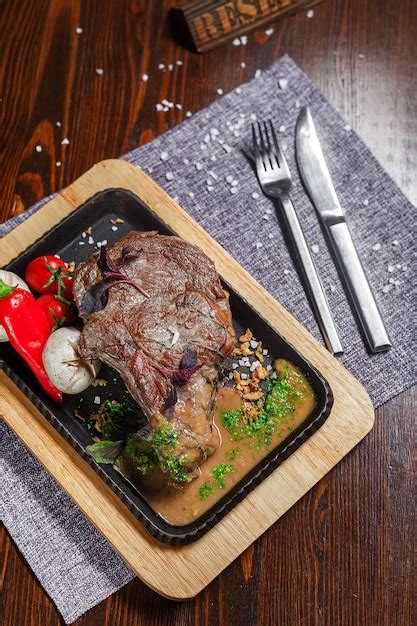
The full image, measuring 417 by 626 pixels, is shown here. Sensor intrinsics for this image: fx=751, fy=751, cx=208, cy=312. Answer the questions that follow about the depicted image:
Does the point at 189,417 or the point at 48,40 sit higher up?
the point at 48,40

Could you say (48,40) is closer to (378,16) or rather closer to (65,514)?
(378,16)

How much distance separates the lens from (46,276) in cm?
359

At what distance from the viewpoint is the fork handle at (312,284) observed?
3.71 meters

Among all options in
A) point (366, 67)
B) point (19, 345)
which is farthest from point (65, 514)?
point (366, 67)

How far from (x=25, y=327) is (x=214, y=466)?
3.53ft

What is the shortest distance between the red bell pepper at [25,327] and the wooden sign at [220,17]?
1.82 metres

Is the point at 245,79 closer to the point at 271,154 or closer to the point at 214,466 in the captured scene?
the point at 271,154

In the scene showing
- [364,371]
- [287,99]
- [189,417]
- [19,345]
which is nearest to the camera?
[189,417]

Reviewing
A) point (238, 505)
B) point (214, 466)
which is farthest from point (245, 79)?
point (238, 505)

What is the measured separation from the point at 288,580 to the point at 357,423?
0.83 m

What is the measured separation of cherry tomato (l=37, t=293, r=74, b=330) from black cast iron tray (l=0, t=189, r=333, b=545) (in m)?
0.23

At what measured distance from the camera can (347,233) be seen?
3848 mm

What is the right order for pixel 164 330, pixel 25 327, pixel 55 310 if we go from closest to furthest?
1. pixel 164 330
2. pixel 25 327
3. pixel 55 310

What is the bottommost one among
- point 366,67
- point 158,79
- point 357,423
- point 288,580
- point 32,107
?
point 288,580
